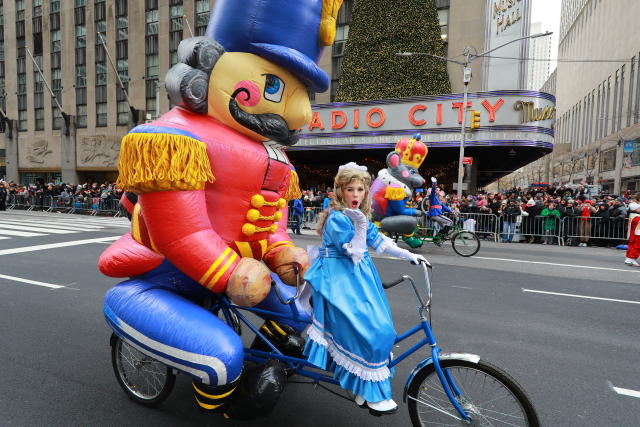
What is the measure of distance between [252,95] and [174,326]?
147cm

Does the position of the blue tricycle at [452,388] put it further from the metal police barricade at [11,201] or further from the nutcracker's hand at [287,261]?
the metal police barricade at [11,201]

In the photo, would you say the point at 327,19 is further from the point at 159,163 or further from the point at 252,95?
the point at 159,163

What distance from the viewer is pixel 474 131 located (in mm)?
19188

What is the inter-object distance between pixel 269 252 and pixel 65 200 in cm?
2244

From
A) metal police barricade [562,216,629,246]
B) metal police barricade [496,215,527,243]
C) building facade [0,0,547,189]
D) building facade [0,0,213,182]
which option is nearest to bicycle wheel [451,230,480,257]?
metal police barricade [496,215,527,243]

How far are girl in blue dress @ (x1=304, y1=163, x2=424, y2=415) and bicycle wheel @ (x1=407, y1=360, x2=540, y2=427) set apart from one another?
235 mm

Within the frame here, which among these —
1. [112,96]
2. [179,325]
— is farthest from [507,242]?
[112,96]

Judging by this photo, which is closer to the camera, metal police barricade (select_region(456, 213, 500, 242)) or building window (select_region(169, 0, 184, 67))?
metal police barricade (select_region(456, 213, 500, 242))

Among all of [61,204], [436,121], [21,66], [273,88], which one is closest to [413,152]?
[273,88]

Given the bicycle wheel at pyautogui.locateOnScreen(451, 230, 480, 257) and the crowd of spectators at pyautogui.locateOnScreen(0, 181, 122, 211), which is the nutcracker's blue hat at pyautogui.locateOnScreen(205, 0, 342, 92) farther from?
the crowd of spectators at pyautogui.locateOnScreen(0, 181, 122, 211)

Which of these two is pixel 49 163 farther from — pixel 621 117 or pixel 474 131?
pixel 621 117

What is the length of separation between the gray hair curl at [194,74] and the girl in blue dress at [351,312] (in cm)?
104

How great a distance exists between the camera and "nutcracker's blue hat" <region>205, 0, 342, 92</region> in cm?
249

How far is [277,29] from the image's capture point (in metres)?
2.52
